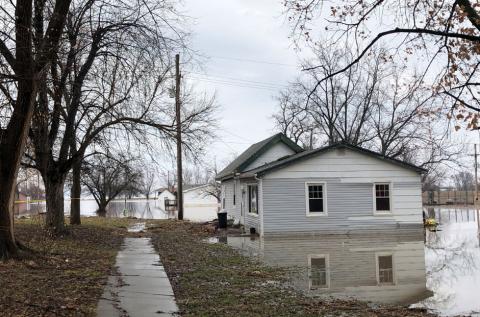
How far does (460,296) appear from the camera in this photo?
10055mm

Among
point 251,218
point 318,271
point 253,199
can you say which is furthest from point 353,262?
point 253,199

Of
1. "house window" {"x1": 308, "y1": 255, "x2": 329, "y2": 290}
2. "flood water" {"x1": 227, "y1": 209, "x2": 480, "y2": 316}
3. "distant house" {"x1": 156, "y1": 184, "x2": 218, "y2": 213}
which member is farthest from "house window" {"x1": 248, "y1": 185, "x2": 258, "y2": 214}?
"distant house" {"x1": 156, "y1": 184, "x2": 218, "y2": 213}

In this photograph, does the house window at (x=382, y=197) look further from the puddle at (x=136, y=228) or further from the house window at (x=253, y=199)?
the puddle at (x=136, y=228)

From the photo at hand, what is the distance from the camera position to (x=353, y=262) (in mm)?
14305

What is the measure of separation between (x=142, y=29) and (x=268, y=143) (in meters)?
17.7

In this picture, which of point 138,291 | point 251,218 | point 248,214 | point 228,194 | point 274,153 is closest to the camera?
point 138,291

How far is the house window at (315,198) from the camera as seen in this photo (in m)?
23.1

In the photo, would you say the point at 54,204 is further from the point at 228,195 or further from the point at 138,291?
the point at 228,195

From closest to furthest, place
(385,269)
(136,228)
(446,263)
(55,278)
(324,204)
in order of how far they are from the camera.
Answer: (55,278)
(385,269)
(446,263)
(324,204)
(136,228)

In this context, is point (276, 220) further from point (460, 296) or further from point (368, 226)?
point (460, 296)

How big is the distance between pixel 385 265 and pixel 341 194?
30.8 feet

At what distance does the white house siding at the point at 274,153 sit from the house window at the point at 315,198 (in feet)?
24.7

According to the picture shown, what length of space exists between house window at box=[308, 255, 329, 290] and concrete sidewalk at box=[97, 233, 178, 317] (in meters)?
3.19

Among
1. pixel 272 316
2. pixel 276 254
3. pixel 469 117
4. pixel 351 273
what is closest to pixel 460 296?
pixel 351 273
